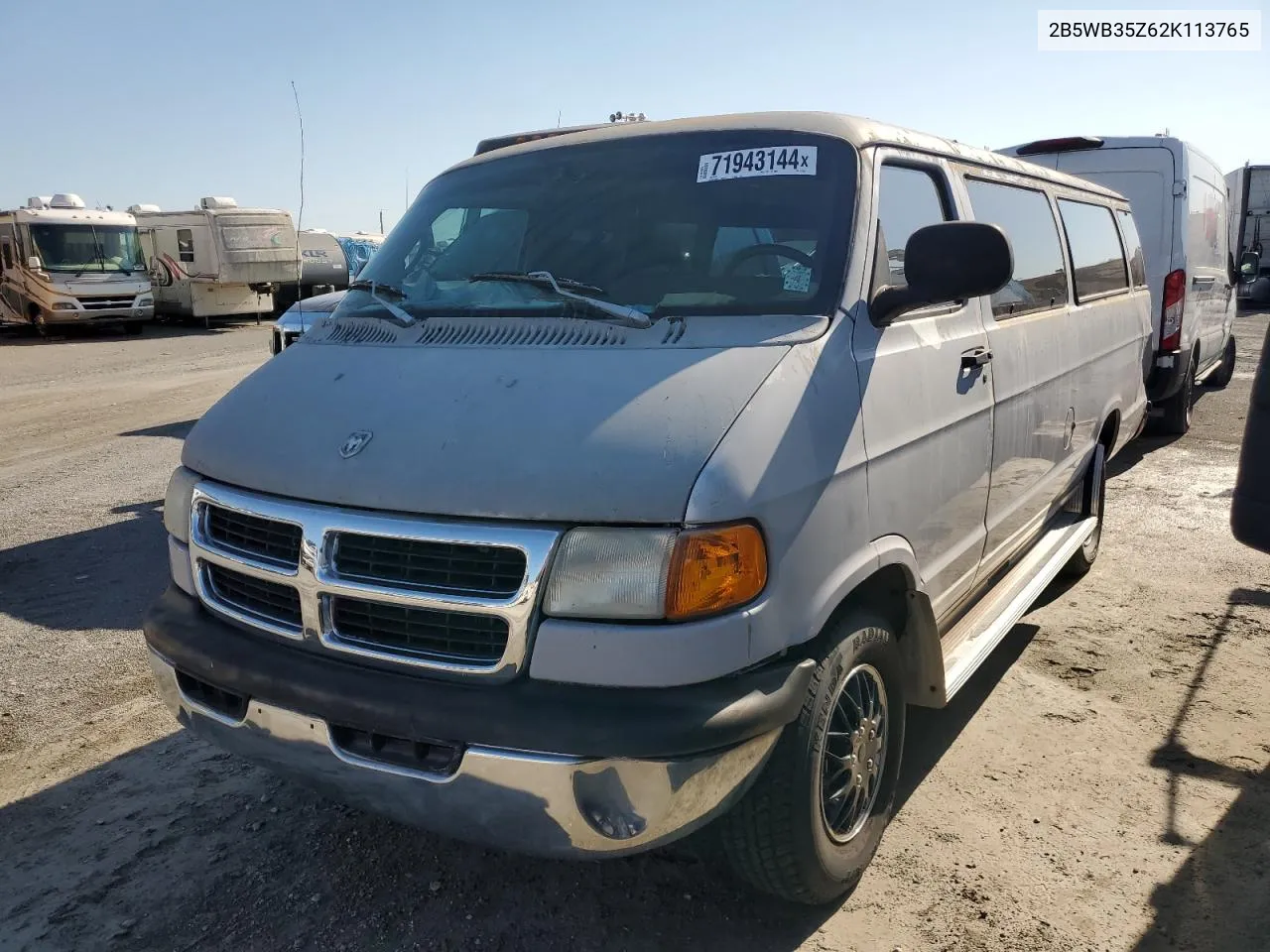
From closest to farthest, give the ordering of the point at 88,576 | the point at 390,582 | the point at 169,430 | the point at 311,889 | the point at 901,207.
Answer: the point at 390,582 → the point at 311,889 → the point at 901,207 → the point at 88,576 → the point at 169,430

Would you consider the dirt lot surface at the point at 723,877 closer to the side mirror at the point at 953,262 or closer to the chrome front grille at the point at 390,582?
the chrome front grille at the point at 390,582

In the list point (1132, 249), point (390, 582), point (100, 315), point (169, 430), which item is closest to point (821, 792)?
point (390, 582)

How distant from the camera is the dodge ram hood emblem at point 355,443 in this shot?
2.56 m

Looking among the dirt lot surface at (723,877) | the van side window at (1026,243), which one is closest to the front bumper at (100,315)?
the dirt lot surface at (723,877)

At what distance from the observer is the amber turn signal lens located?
224cm

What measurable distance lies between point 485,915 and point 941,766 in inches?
70.3

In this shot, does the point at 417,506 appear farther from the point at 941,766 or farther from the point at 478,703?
the point at 941,766

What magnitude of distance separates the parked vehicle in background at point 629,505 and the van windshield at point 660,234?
1 cm

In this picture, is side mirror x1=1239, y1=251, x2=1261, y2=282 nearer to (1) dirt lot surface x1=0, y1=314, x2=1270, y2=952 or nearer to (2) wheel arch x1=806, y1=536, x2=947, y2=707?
(1) dirt lot surface x1=0, y1=314, x2=1270, y2=952

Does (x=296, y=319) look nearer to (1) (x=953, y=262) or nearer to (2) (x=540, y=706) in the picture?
(1) (x=953, y=262)

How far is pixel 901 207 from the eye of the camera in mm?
3258

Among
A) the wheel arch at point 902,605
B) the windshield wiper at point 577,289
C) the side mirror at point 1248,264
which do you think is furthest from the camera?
the side mirror at point 1248,264

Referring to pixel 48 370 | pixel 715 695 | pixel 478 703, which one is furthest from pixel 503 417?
pixel 48 370

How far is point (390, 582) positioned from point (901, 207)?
203 cm
